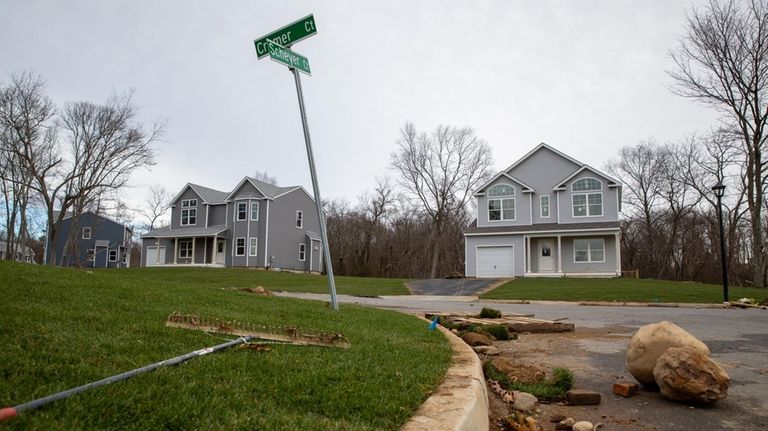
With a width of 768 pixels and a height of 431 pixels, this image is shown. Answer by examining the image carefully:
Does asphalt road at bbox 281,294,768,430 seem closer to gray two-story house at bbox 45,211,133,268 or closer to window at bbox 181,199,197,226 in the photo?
window at bbox 181,199,197,226

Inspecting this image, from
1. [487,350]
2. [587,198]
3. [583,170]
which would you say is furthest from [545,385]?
[583,170]

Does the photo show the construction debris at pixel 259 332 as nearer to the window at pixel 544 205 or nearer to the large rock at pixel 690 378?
the large rock at pixel 690 378

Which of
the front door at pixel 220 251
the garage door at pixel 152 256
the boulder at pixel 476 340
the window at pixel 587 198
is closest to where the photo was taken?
the boulder at pixel 476 340

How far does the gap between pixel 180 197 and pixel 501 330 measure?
3816cm

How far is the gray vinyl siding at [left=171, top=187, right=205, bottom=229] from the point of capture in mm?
40188

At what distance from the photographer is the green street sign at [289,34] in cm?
752

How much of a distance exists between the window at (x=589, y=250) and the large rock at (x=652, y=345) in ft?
87.5

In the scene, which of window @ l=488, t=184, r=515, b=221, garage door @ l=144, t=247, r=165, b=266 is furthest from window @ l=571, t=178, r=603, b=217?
garage door @ l=144, t=247, r=165, b=266

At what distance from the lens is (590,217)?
30.0m

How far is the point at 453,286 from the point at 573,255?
850cm

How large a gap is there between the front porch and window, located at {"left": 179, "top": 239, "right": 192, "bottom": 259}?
26.6 m

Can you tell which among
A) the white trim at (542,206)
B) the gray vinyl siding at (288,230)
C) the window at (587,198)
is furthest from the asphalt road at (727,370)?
the gray vinyl siding at (288,230)

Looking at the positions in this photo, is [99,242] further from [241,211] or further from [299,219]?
[299,219]

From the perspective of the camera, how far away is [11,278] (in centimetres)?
644
